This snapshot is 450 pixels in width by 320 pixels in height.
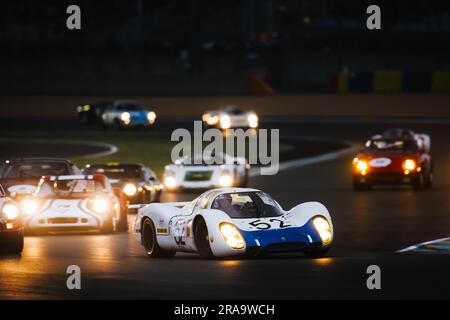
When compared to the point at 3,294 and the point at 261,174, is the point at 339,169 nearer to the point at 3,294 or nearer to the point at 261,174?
the point at 261,174

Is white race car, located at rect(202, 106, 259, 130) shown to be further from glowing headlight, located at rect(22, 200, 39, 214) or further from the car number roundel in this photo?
glowing headlight, located at rect(22, 200, 39, 214)

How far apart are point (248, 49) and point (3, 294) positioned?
211 ft

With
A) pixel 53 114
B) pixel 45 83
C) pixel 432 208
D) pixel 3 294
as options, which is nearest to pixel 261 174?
pixel 432 208

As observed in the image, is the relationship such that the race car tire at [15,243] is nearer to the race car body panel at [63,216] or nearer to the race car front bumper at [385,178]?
the race car body panel at [63,216]

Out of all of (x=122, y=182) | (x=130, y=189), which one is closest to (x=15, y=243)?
(x=130, y=189)

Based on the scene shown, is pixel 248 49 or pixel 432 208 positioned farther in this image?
pixel 248 49

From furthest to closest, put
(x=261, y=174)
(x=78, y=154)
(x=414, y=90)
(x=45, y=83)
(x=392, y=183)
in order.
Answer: (x=45, y=83)
(x=414, y=90)
(x=78, y=154)
(x=261, y=174)
(x=392, y=183)

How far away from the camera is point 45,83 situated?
7344cm

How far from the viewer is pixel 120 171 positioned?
28359 millimetres

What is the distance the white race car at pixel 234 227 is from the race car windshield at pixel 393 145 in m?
13.8

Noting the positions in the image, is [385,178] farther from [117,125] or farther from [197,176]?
[117,125]

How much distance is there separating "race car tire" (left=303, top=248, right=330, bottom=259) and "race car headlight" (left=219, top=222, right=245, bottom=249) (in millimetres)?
899

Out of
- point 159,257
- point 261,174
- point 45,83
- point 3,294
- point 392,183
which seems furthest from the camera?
point 45,83

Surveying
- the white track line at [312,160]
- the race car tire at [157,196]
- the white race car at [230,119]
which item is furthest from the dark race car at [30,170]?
the white race car at [230,119]
